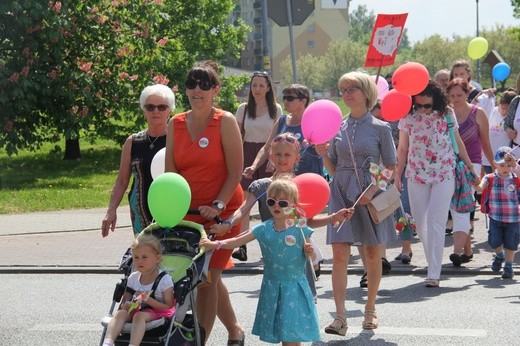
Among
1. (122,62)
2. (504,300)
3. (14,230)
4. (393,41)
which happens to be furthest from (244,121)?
(122,62)

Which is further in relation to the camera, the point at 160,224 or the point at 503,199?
the point at 503,199

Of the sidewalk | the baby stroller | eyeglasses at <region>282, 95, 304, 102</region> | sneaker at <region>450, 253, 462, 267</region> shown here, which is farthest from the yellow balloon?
the baby stroller

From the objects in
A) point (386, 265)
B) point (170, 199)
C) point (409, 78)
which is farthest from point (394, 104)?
point (170, 199)

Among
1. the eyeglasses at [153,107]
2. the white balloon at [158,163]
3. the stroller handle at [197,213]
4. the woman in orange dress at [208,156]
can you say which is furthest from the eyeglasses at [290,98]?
the stroller handle at [197,213]

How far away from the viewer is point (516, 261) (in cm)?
1171

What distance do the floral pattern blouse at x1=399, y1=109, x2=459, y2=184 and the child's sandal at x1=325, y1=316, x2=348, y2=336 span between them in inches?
104

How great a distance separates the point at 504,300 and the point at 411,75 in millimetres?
2050

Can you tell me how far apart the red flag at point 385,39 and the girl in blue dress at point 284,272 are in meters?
3.92

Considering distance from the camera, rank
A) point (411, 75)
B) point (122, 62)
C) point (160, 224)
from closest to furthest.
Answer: point (160, 224)
point (411, 75)
point (122, 62)

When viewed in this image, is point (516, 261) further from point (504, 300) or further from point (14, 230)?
point (14, 230)

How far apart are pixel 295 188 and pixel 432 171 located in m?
3.57

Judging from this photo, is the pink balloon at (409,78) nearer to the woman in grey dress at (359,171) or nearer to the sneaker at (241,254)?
the woman in grey dress at (359,171)

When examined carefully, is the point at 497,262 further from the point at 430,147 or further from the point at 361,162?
the point at 361,162

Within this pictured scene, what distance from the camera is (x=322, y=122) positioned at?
8195mm
